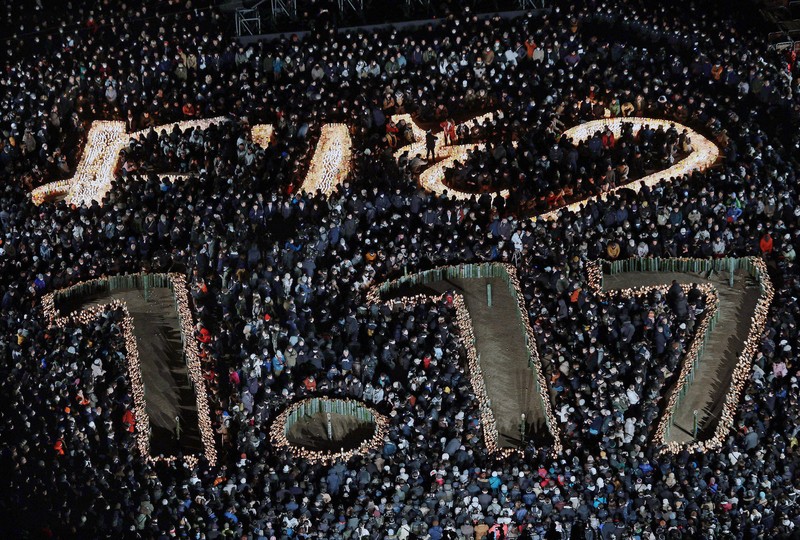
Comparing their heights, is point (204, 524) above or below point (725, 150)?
below

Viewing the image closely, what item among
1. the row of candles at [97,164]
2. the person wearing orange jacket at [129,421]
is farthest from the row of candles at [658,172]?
the person wearing orange jacket at [129,421]

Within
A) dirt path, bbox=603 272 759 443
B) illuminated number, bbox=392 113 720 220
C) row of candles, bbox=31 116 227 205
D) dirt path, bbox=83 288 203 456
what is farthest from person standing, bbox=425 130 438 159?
dirt path, bbox=83 288 203 456

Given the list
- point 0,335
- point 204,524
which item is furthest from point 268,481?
point 0,335

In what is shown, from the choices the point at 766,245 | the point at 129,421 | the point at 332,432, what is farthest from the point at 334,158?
the point at 766,245

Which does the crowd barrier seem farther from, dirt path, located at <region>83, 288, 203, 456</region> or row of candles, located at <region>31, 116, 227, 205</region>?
row of candles, located at <region>31, 116, 227, 205</region>

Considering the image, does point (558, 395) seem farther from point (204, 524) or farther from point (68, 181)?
point (68, 181)

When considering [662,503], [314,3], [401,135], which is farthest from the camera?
[314,3]
